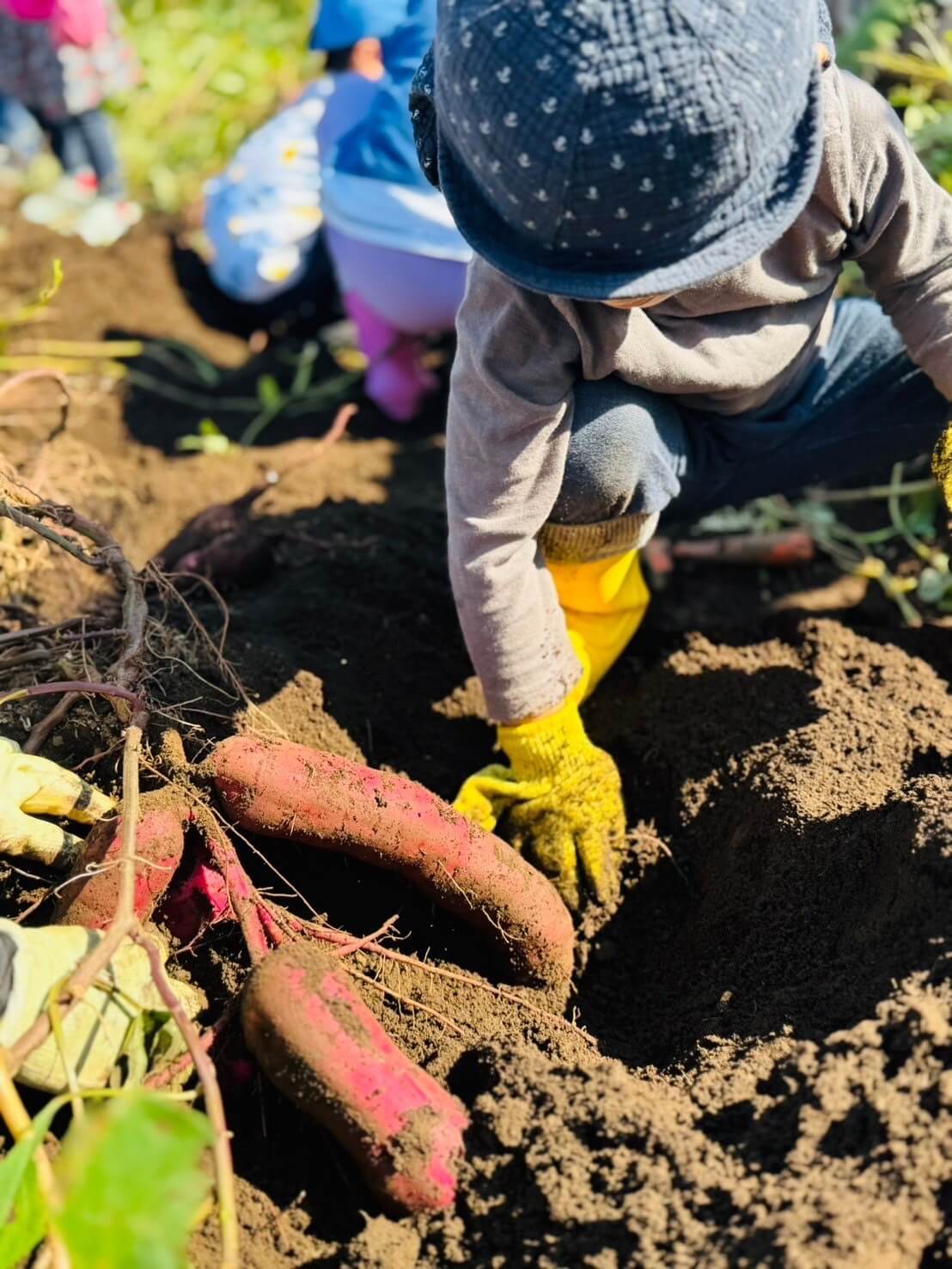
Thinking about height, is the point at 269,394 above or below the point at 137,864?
below

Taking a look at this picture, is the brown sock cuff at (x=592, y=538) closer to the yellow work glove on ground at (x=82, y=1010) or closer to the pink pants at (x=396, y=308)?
the yellow work glove on ground at (x=82, y=1010)

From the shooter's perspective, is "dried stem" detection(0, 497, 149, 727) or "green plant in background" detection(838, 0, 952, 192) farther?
"green plant in background" detection(838, 0, 952, 192)

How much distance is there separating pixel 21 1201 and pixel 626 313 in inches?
43.4

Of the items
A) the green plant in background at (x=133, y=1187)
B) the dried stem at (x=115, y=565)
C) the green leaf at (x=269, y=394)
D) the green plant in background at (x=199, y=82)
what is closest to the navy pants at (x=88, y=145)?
the green plant in background at (x=199, y=82)

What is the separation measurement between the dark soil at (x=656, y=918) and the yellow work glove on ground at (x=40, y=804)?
0.08m

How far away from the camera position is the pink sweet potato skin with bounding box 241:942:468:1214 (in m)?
1.15

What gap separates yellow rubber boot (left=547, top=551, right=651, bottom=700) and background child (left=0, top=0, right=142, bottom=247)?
7.21 ft

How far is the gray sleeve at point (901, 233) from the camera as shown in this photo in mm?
1442

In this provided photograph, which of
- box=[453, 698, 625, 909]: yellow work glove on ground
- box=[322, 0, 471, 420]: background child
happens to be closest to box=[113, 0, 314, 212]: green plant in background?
box=[322, 0, 471, 420]: background child

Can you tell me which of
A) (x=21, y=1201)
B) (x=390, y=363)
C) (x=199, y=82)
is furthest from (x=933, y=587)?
(x=199, y=82)

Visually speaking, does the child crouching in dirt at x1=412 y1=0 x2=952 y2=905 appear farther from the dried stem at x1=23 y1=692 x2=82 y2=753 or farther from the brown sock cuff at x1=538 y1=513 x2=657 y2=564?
the dried stem at x1=23 y1=692 x2=82 y2=753

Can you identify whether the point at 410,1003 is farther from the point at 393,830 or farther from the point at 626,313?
the point at 626,313

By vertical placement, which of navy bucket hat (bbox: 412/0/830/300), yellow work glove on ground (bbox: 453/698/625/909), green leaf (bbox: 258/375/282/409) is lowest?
green leaf (bbox: 258/375/282/409)

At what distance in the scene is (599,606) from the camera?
1801 mm
